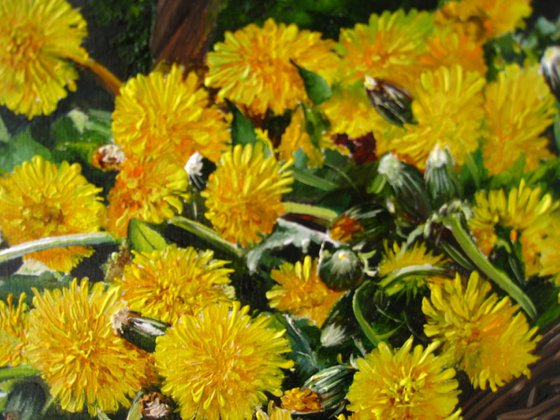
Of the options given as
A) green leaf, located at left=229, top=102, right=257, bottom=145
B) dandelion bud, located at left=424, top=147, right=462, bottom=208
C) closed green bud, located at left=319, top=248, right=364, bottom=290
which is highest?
green leaf, located at left=229, top=102, right=257, bottom=145

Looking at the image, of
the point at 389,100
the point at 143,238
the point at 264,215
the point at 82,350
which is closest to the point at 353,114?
the point at 389,100

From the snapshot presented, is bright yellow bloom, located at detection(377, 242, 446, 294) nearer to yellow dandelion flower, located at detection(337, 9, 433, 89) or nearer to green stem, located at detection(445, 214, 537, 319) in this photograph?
green stem, located at detection(445, 214, 537, 319)

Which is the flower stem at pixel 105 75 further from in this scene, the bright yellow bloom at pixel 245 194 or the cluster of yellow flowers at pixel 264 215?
the bright yellow bloom at pixel 245 194

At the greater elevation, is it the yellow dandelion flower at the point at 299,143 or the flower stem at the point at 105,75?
the flower stem at the point at 105,75

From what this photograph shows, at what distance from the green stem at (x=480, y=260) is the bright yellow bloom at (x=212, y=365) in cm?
26

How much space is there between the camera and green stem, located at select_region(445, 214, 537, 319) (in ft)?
2.48

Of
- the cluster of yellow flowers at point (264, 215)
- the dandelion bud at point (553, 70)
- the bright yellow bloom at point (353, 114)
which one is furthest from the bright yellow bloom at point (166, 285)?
the dandelion bud at point (553, 70)

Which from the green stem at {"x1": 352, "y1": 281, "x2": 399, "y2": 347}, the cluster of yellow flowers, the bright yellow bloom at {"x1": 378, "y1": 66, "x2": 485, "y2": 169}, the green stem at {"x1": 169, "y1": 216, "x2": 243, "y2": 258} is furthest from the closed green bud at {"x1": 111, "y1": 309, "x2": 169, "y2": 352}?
the bright yellow bloom at {"x1": 378, "y1": 66, "x2": 485, "y2": 169}

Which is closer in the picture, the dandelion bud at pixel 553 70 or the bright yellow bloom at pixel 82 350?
the bright yellow bloom at pixel 82 350

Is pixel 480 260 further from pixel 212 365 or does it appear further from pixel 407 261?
pixel 212 365

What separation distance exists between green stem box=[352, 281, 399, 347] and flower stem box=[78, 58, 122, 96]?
1.13 feet

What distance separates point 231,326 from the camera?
27.6 inches

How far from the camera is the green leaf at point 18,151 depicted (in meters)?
0.69

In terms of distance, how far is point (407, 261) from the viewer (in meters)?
0.75
